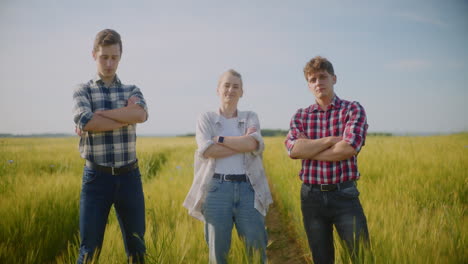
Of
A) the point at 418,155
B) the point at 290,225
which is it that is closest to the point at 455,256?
the point at 290,225

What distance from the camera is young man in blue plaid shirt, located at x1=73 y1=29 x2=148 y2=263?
1981mm

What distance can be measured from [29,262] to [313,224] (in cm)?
260

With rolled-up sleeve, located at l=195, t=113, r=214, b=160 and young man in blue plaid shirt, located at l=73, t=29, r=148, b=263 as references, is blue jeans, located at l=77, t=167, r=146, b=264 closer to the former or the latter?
young man in blue plaid shirt, located at l=73, t=29, r=148, b=263

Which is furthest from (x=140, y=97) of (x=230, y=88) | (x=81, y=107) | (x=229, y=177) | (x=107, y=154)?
(x=229, y=177)

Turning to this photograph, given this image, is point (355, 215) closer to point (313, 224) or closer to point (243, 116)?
point (313, 224)

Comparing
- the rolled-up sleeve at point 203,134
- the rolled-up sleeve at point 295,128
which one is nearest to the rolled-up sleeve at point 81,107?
the rolled-up sleeve at point 203,134

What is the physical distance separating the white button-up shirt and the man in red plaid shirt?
1.01ft

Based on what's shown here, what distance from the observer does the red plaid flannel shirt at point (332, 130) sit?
2047mm

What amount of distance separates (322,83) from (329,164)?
0.66 metres

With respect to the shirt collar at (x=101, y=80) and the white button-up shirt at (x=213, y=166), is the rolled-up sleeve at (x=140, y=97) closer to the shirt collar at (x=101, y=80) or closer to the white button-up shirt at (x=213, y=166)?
the shirt collar at (x=101, y=80)

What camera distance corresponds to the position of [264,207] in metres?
2.10

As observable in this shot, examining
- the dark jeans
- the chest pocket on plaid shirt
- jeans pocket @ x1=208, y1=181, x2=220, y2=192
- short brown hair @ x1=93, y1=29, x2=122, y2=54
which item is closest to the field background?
the dark jeans

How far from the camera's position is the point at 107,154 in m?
2.08

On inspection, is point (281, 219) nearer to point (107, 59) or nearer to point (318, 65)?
point (318, 65)
